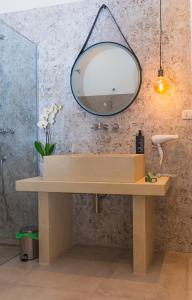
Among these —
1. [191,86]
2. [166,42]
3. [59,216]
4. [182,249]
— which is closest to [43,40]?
[166,42]

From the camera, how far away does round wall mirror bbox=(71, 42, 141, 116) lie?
292cm

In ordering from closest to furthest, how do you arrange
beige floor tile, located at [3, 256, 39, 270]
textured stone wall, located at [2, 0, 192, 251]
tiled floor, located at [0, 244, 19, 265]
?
beige floor tile, located at [3, 256, 39, 270] < tiled floor, located at [0, 244, 19, 265] < textured stone wall, located at [2, 0, 192, 251]

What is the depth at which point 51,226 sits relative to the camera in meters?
2.57

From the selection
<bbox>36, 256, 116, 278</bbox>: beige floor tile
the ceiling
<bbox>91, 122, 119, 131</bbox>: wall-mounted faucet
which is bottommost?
<bbox>36, 256, 116, 278</bbox>: beige floor tile

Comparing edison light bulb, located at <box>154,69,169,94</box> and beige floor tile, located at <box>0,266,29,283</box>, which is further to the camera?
edison light bulb, located at <box>154,69,169,94</box>

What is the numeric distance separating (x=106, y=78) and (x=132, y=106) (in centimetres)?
36

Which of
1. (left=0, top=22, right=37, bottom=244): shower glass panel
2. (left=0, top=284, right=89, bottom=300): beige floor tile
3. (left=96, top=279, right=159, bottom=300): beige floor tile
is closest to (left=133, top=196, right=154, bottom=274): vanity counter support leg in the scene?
(left=96, top=279, right=159, bottom=300): beige floor tile

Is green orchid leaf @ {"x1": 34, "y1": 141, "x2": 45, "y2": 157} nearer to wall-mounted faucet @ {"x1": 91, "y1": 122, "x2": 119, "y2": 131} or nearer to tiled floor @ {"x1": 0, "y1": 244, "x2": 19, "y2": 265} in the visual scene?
wall-mounted faucet @ {"x1": 91, "y1": 122, "x2": 119, "y2": 131}

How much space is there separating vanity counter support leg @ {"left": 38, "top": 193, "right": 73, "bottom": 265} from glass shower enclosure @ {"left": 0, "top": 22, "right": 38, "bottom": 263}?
467 mm

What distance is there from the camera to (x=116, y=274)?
2322mm

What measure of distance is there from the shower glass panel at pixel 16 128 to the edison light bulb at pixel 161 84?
1201mm

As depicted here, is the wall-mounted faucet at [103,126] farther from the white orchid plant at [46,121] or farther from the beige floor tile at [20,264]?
the beige floor tile at [20,264]

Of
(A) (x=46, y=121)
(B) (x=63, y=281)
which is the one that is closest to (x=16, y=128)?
(A) (x=46, y=121)

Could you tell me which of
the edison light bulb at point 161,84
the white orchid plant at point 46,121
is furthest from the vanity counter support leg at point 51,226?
the edison light bulb at point 161,84
